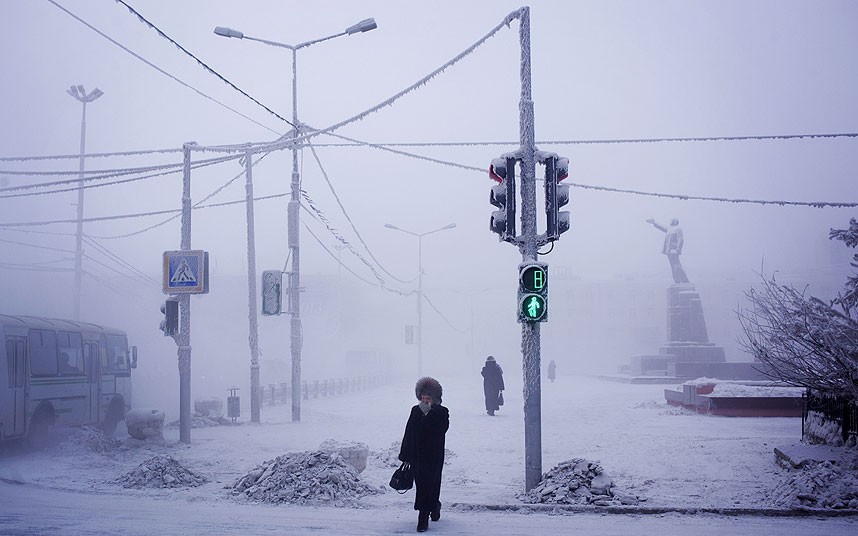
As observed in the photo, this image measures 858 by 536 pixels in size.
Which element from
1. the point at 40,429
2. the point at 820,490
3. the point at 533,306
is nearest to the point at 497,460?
the point at 533,306

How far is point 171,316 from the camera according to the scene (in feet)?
58.4

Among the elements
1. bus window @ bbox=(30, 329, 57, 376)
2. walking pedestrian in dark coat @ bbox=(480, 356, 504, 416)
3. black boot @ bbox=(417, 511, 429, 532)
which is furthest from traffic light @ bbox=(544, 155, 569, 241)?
walking pedestrian in dark coat @ bbox=(480, 356, 504, 416)

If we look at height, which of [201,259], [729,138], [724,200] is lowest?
[201,259]

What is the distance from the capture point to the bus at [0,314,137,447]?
50.6 ft

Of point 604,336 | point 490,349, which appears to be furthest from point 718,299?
point 490,349

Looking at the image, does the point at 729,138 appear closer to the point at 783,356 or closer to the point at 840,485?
the point at 783,356

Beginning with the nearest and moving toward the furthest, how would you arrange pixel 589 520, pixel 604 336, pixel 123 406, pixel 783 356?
1. pixel 589 520
2. pixel 783 356
3. pixel 123 406
4. pixel 604 336

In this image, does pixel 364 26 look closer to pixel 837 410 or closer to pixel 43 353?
pixel 43 353

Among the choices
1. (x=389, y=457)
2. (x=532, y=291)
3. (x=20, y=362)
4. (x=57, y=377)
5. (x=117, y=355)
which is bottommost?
(x=389, y=457)

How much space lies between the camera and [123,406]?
20938 millimetres

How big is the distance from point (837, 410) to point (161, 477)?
10919 millimetres

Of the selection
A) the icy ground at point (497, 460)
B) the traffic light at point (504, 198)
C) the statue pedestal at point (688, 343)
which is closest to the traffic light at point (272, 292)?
the icy ground at point (497, 460)

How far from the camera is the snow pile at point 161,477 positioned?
38.5 ft

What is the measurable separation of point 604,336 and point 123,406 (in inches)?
2924
